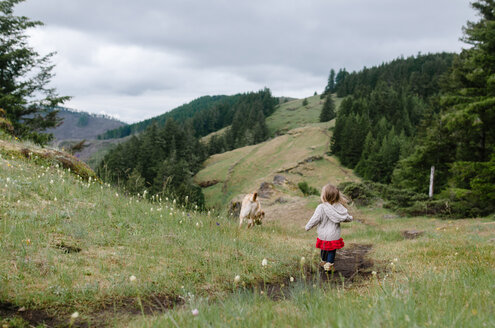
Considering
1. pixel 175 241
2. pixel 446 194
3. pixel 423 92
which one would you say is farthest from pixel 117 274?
pixel 423 92

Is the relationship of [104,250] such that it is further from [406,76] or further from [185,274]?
[406,76]

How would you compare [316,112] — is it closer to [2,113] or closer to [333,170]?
[333,170]

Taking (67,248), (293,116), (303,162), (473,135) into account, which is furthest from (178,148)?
(67,248)

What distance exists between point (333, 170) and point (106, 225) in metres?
55.5

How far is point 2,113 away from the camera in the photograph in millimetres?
17281

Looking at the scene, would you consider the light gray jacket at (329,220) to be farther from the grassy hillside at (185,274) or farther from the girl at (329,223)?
the grassy hillside at (185,274)

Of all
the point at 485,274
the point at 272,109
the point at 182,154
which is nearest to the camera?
the point at 485,274

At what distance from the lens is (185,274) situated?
4.76 m

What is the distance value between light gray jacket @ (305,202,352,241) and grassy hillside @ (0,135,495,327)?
29.7 inches

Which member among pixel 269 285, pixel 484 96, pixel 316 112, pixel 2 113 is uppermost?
pixel 316 112

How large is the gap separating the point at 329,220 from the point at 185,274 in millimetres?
3095

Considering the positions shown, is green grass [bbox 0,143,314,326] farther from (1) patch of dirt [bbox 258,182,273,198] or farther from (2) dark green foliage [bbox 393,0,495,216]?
(1) patch of dirt [bbox 258,182,273,198]

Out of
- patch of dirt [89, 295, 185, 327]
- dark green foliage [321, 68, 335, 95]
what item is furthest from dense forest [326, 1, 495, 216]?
dark green foliage [321, 68, 335, 95]

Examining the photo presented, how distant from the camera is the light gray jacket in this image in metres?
6.08
